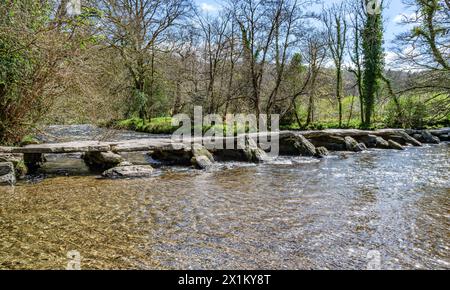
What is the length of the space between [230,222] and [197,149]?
236 inches

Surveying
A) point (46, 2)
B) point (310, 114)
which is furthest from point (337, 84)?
point (46, 2)

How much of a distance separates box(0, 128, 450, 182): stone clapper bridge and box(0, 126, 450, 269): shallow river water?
969 mm

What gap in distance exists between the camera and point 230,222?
185 inches

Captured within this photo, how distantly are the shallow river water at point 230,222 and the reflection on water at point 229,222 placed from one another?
15 mm

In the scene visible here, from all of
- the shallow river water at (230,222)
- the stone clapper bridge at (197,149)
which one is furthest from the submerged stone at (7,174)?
the stone clapper bridge at (197,149)

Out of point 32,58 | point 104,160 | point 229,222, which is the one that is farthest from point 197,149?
point 229,222

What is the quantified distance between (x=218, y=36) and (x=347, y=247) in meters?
19.9

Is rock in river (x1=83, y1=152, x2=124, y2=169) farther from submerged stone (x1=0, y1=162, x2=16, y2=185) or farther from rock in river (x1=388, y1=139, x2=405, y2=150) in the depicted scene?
rock in river (x1=388, y1=139, x2=405, y2=150)

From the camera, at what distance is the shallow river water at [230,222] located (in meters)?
3.46

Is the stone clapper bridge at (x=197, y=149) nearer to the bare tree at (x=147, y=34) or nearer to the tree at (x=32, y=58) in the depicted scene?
the tree at (x=32, y=58)

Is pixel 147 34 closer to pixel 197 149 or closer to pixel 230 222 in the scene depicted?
pixel 197 149

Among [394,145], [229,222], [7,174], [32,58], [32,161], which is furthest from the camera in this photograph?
[394,145]

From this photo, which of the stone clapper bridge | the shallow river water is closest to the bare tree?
the stone clapper bridge
